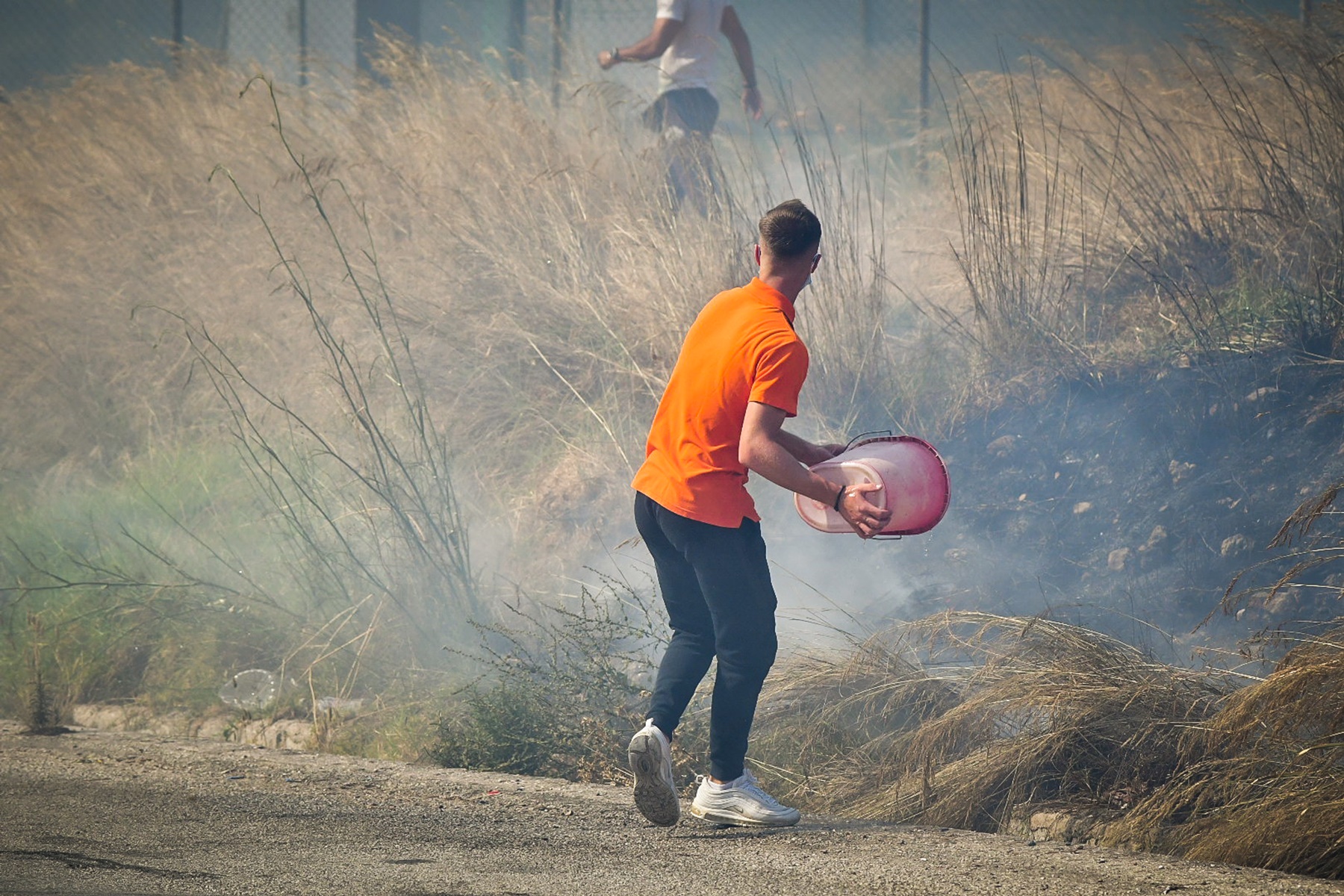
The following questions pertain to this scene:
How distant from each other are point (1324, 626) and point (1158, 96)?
12.9ft

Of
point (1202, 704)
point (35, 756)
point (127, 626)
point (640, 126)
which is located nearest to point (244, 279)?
point (640, 126)

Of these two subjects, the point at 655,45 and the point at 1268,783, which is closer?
the point at 1268,783

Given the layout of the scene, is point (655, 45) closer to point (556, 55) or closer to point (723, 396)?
point (556, 55)

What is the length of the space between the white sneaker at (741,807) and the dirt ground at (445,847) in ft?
0.12

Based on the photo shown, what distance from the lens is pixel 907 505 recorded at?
10.7 feet

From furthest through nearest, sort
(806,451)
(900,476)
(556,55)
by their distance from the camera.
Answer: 1. (556,55)
2. (806,451)
3. (900,476)

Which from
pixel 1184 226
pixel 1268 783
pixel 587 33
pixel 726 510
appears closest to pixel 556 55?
pixel 587 33

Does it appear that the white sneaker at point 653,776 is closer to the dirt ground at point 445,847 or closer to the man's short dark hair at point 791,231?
the dirt ground at point 445,847

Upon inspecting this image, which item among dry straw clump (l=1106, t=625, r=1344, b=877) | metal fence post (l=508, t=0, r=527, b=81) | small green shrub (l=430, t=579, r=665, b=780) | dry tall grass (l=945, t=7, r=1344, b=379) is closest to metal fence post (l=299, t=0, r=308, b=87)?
metal fence post (l=508, t=0, r=527, b=81)

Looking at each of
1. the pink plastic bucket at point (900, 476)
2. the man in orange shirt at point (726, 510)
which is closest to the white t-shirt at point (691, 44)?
the man in orange shirt at point (726, 510)

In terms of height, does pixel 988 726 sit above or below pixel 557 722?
above

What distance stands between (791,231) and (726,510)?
0.77 meters

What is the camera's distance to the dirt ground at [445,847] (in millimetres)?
3043

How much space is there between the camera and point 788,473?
3.15 meters
